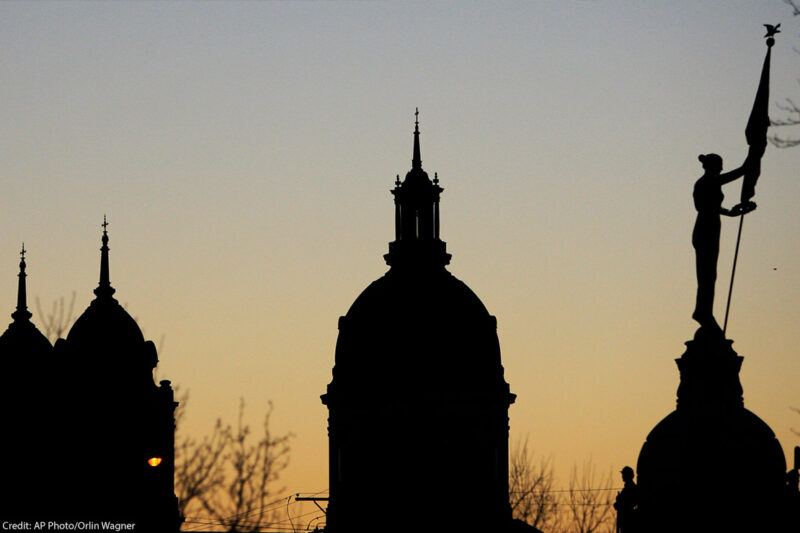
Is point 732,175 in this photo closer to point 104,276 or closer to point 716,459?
point 716,459

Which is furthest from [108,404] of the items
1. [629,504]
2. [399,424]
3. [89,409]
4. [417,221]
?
[629,504]

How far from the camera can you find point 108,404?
8556 centimetres

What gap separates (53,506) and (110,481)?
11.3 feet

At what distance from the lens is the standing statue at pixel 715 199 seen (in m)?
34.2

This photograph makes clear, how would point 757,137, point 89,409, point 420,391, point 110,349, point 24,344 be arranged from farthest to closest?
1. point 420,391
2. point 24,344
3. point 110,349
4. point 89,409
5. point 757,137

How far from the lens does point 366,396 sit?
108500mm

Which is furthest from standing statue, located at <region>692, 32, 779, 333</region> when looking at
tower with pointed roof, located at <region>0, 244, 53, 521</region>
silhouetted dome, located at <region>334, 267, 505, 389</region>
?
silhouetted dome, located at <region>334, 267, 505, 389</region>

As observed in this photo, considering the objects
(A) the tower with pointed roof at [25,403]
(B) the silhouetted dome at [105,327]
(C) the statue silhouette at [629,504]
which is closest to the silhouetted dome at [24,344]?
(A) the tower with pointed roof at [25,403]

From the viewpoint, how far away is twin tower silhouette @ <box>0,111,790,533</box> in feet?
112

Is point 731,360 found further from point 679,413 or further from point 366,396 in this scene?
point 366,396

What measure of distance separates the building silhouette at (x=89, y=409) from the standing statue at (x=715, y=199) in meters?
44.3

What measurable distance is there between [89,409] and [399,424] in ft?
87.4

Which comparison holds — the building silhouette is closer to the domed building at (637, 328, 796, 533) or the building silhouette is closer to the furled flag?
the domed building at (637, 328, 796, 533)

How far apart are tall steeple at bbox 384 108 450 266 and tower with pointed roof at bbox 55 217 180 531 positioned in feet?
73.1
